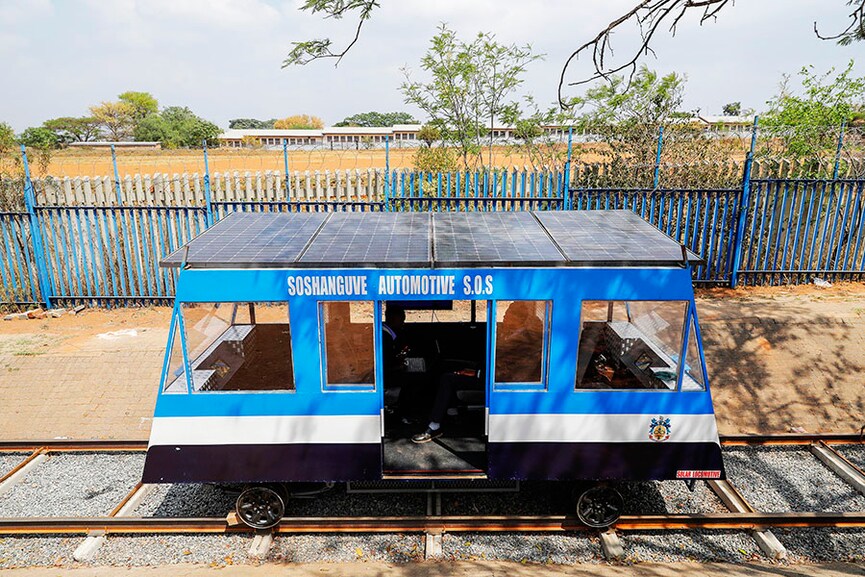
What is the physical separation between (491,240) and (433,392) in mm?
1888

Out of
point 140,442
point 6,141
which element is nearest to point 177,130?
point 6,141

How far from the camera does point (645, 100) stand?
1327cm

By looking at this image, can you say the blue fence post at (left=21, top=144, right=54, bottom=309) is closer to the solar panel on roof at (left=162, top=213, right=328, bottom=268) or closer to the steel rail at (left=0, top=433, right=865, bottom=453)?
the steel rail at (left=0, top=433, right=865, bottom=453)

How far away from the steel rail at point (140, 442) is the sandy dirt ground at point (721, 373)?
1.84 ft

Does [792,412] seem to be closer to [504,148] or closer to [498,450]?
[498,450]

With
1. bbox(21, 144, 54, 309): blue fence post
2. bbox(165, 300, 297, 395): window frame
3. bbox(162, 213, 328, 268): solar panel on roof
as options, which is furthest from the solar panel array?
bbox(21, 144, 54, 309): blue fence post

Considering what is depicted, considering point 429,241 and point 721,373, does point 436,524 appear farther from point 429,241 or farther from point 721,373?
point 721,373

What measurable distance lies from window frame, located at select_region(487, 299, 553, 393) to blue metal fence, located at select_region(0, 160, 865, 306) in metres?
6.21

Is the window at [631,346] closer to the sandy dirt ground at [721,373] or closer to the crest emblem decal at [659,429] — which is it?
the crest emblem decal at [659,429]

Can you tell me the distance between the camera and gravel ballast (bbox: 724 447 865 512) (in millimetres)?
6332

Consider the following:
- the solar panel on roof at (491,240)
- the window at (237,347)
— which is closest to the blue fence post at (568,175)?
the solar panel on roof at (491,240)

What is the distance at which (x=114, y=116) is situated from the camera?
7738 centimetres

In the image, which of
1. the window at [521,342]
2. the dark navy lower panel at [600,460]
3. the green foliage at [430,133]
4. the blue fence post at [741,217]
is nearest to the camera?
the window at [521,342]

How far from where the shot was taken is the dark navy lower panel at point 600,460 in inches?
217
